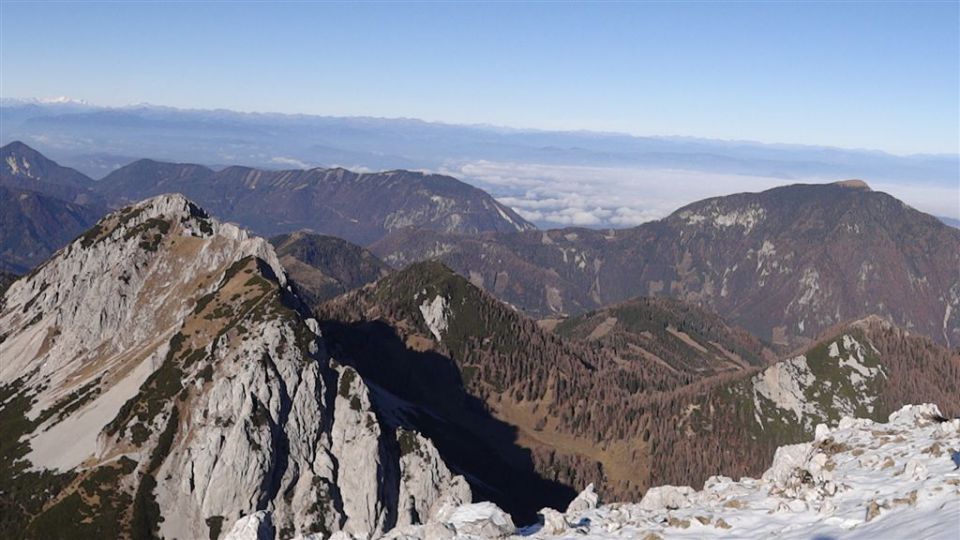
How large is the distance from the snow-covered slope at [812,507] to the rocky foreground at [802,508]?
0.06 m

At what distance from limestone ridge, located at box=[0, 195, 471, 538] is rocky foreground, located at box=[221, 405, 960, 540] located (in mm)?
89478

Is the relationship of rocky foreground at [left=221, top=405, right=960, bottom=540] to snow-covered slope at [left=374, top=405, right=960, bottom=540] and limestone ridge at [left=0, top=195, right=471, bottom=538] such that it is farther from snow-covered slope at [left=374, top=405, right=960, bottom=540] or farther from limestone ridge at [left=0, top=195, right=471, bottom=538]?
limestone ridge at [left=0, top=195, right=471, bottom=538]

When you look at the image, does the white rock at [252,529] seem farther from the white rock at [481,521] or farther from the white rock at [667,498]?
the white rock at [667,498]

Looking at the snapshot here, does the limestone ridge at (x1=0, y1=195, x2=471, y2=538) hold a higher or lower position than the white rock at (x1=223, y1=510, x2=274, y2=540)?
lower

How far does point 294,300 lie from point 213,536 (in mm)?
61072

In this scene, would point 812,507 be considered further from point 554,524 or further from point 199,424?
point 199,424

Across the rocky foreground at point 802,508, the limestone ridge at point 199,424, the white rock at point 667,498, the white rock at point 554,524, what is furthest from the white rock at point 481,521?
the limestone ridge at point 199,424

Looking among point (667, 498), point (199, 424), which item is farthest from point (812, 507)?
point (199, 424)

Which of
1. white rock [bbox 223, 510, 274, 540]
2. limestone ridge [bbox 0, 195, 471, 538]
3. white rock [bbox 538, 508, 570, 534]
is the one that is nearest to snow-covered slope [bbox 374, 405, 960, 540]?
white rock [bbox 538, 508, 570, 534]

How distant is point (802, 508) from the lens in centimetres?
3653

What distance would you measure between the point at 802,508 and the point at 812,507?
497 mm

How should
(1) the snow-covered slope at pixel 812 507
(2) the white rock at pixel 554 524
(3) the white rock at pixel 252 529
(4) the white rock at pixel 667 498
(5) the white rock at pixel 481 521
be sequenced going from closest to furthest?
(1) the snow-covered slope at pixel 812 507, (5) the white rock at pixel 481 521, (2) the white rock at pixel 554 524, (3) the white rock at pixel 252 529, (4) the white rock at pixel 667 498

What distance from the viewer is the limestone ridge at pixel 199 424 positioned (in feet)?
396

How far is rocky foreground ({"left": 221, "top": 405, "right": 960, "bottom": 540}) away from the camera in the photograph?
32750mm
